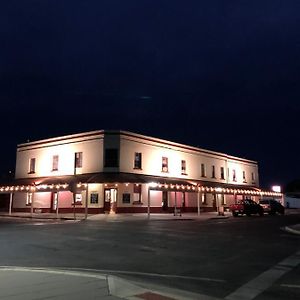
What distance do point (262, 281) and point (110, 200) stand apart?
32886mm

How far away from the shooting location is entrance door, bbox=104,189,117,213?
40.2m

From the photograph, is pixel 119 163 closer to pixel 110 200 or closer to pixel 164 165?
pixel 110 200

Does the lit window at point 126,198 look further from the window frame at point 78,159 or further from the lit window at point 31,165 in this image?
the lit window at point 31,165

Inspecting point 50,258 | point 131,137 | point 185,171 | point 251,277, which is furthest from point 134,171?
point 251,277

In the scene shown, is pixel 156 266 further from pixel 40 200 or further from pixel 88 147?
pixel 40 200

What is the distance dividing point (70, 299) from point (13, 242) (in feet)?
34.0

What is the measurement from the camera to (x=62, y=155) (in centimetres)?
4375

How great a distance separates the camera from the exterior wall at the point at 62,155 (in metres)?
41.0

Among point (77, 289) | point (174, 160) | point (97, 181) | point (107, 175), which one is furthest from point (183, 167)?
point (77, 289)

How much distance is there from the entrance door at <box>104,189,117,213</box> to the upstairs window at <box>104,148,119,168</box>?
2.60m

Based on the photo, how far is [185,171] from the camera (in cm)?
4891

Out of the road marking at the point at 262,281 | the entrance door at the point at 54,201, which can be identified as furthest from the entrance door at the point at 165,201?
the road marking at the point at 262,281

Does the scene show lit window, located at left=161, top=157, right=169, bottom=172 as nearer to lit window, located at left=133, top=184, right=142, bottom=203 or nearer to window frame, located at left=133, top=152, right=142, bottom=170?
window frame, located at left=133, top=152, right=142, bottom=170

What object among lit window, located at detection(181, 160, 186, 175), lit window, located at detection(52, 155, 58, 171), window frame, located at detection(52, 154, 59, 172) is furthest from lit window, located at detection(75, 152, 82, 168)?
lit window, located at detection(181, 160, 186, 175)
